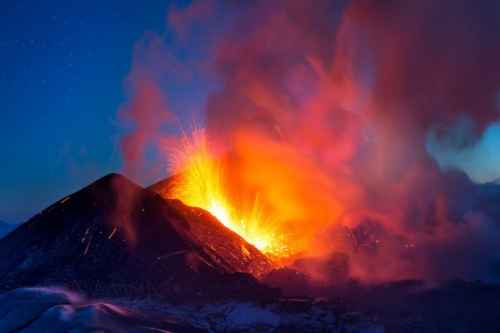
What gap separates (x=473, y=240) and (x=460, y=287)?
74756 mm

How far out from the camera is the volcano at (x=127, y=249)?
84688 mm

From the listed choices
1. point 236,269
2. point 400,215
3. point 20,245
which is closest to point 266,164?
point 400,215

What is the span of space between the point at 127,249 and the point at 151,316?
72.6 feet

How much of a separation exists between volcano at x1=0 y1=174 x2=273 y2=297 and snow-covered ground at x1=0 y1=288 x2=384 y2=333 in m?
4.43

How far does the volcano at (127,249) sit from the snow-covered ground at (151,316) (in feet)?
14.5

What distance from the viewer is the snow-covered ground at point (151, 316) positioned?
67625 mm

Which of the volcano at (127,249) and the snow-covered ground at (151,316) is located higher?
the volcano at (127,249)

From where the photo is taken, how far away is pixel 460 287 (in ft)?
283

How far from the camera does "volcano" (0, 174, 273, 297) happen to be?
278 ft

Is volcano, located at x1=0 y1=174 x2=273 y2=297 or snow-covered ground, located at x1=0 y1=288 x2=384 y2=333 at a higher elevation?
volcano, located at x1=0 y1=174 x2=273 y2=297

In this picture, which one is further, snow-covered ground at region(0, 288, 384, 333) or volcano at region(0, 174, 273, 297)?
volcano at region(0, 174, 273, 297)

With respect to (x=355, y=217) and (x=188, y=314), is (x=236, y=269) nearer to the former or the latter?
(x=188, y=314)

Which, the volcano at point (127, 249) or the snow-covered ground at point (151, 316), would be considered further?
the volcano at point (127, 249)

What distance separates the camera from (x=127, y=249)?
93312 millimetres
